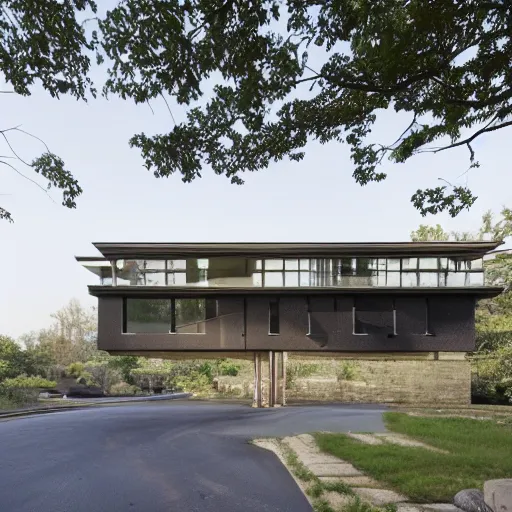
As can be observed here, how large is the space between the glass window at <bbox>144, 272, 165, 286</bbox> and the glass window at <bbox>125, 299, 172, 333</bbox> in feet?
2.57

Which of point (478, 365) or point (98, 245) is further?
point (478, 365)

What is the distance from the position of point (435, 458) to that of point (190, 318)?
1013 cm

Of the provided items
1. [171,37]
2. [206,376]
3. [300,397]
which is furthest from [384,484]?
[206,376]

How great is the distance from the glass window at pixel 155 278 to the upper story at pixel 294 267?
4 centimetres

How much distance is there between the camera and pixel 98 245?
15.5 m

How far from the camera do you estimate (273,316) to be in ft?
53.8

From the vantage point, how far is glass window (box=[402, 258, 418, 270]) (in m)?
15.9

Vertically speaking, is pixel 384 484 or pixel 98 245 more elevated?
pixel 98 245

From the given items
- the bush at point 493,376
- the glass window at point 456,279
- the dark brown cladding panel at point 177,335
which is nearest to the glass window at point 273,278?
the dark brown cladding panel at point 177,335

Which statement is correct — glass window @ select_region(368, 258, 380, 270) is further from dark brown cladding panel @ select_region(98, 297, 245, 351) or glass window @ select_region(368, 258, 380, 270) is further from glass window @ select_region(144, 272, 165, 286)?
glass window @ select_region(144, 272, 165, 286)

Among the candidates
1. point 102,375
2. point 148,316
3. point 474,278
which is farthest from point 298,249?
point 102,375

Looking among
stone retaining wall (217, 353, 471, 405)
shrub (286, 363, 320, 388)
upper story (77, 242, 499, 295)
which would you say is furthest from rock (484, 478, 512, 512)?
shrub (286, 363, 320, 388)

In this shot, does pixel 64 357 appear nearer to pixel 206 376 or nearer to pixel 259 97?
pixel 206 376

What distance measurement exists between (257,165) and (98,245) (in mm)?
8581
